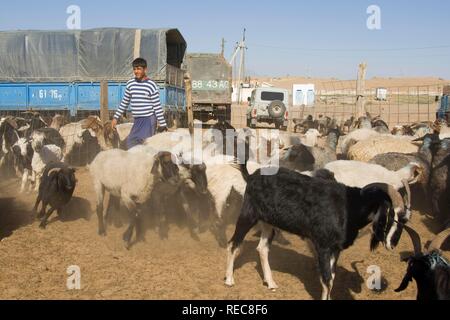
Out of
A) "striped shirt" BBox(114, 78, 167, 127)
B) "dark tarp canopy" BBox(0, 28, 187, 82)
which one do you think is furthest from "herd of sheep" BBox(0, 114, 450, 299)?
"dark tarp canopy" BBox(0, 28, 187, 82)

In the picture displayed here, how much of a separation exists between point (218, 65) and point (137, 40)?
27.3ft

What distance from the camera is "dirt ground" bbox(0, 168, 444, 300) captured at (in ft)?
15.1

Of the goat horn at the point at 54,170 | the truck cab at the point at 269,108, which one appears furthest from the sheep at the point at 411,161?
the truck cab at the point at 269,108

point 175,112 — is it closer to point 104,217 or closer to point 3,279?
point 104,217

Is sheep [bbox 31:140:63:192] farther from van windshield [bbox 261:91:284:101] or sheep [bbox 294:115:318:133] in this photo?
van windshield [bbox 261:91:284:101]

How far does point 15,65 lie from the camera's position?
1485 cm

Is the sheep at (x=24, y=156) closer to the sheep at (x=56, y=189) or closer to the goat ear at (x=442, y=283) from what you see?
the sheep at (x=56, y=189)

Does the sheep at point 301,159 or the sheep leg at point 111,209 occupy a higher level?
the sheep at point 301,159

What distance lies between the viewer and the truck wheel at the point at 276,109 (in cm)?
2255

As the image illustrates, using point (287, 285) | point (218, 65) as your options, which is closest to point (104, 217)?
point (287, 285)

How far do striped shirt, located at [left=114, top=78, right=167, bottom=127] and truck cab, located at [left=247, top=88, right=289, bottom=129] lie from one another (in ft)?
50.3

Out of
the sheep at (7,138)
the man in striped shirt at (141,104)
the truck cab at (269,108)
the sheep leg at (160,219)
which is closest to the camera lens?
the sheep leg at (160,219)

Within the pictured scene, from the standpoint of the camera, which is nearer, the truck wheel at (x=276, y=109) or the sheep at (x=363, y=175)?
the sheep at (x=363, y=175)

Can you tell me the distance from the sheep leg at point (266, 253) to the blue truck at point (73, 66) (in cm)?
962
